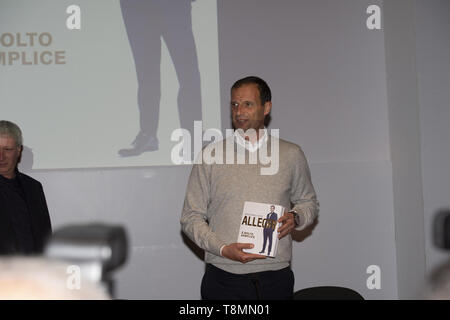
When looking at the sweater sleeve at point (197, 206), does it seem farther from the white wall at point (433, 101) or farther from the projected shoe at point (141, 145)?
the white wall at point (433, 101)

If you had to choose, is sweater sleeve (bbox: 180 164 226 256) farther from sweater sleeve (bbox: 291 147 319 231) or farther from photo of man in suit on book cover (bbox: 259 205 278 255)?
sweater sleeve (bbox: 291 147 319 231)

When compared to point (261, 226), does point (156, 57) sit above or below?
above

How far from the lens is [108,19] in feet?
9.73

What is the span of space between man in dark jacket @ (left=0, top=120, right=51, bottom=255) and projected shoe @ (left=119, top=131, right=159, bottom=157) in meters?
0.74

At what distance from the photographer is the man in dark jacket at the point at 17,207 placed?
204 centimetres

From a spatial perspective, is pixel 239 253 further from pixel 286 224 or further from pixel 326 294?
pixel 326 294

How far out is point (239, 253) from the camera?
5.98ft

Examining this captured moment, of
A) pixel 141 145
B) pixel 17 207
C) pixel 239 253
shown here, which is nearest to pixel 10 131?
pixel 17 207

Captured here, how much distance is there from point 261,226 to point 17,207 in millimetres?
1222

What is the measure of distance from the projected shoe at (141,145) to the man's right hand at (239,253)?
134cm

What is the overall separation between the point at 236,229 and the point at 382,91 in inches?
76.0

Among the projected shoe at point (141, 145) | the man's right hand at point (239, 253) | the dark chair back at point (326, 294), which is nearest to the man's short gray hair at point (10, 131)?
the projected shoe at point (141, 145)

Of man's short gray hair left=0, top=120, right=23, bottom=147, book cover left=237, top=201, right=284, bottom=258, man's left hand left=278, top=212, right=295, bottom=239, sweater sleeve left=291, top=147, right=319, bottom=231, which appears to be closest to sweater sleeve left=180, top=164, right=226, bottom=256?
book cover left=237, top=201, right=284, bottom=258
